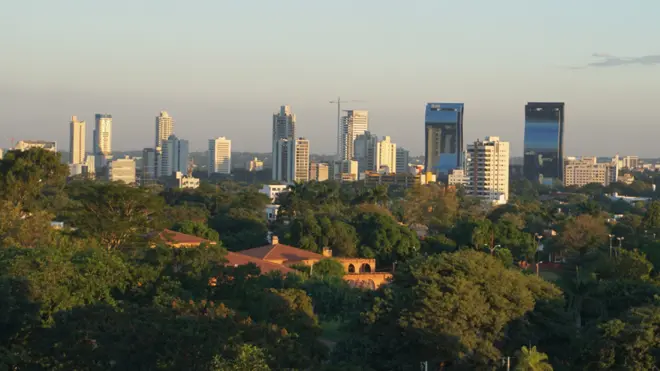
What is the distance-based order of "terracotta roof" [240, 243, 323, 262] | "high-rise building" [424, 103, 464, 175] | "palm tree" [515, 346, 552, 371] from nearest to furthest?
1. "palm tree" [515, 346, 552, 371]
2. "terracotta roof" [240, 243, 323, 262]
3. "high-rise building" [424, 103, 464, 175]

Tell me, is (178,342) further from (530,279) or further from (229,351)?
(530,279)

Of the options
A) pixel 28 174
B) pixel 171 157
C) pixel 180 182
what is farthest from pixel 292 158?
pixel 28 174

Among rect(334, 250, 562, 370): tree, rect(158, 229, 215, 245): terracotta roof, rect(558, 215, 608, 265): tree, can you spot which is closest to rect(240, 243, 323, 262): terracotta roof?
rect(158, 229, 215, 245): terracotta roof

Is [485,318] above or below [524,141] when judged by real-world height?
below

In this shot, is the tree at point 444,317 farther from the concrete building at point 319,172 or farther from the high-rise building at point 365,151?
the high-rise building at point 365,151

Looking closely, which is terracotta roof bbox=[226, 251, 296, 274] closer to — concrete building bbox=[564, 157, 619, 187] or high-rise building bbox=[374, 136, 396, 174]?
concrete building bbox=[564, 157, 619, 187]

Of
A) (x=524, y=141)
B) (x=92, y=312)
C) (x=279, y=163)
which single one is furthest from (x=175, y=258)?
(x=524, y=141)

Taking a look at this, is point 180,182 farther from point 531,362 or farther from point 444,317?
point 531,362
